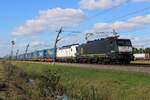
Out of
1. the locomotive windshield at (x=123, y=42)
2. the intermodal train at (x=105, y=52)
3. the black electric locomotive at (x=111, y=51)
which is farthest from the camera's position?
the locomotive windshield at (x=123, y=42)

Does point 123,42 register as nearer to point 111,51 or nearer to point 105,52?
point 111,51

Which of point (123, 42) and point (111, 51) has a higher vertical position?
point (123, 42)

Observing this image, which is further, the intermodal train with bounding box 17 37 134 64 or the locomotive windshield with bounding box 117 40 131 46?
the locomotive windshield with bounding box 117 40 131 46

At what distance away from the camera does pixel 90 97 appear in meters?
20.6

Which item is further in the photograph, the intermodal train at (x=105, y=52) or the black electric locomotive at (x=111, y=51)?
the intermodal train at (x=105, y=52)

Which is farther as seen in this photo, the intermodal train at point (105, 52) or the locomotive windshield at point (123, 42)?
the locomotive windshield at point (123, 42)

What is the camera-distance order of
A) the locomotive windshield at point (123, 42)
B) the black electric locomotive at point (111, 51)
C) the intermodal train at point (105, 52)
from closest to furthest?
the black electric locomotive at point (111, 51), the intermodal train at point (105, 52), the locomotive windshield at point (123, 42)

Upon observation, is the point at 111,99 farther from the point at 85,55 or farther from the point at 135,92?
the point at 85,55

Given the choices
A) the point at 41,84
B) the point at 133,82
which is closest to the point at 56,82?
the point at 41,84

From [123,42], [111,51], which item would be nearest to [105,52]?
[111,51]

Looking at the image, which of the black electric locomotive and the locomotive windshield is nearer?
the black electric locomotive

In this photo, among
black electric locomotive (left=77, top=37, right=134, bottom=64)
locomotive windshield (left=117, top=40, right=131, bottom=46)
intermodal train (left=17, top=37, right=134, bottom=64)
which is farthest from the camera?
locomotive windshield (left=117, top=40, right=131, bottom=46)

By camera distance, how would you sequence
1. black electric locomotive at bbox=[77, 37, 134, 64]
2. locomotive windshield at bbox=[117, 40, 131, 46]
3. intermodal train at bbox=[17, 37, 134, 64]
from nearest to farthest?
1. black electric locomotive at bbox=[77, 37, 134, 64]
2. intermodal train at bbox=[17, 37, 134, 64]
3. locomotive windshield at bbox=[117, 40, 131, 46]

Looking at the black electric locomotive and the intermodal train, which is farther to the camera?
the intermodal train
